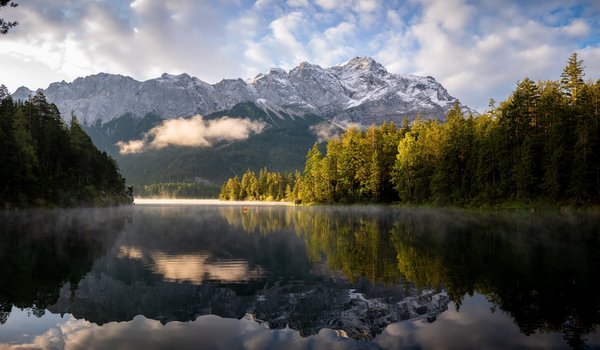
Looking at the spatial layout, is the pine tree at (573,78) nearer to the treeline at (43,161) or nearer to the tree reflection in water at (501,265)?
the tree reflection in water at (501,265)

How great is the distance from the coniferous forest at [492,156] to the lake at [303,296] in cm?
3861

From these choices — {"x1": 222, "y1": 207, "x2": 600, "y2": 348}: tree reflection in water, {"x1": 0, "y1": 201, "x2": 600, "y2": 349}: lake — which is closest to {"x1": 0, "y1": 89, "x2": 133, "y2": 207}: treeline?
{"x1": 0, "y1": 201, "x2": 600, "y2": 349}: lake

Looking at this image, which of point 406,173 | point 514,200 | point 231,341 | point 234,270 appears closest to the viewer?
point 231,341

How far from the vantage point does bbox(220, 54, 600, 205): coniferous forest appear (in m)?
63.1

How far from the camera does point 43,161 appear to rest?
8856cm

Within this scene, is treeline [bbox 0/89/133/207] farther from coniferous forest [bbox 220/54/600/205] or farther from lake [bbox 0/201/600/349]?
coniferous forest [bbox 220/54/600/205]

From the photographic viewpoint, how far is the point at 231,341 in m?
11.4

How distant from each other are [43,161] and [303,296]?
89.6 meters

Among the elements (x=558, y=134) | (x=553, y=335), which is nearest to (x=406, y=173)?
(x=558, y=134)

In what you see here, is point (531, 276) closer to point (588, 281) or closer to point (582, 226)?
point (588, 281)

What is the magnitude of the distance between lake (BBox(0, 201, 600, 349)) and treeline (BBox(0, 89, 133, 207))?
5018cm

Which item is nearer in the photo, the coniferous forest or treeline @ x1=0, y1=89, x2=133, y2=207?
the coniferous forest

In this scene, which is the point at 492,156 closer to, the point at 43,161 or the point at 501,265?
the point at 501,265

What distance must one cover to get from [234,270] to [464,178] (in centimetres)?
6926
